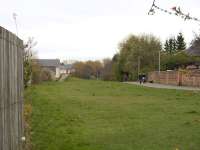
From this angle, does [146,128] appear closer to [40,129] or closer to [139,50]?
[40,129]

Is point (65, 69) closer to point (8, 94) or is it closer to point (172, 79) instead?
point (172, 79)

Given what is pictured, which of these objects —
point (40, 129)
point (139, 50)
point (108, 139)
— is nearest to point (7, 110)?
point (108, 139)

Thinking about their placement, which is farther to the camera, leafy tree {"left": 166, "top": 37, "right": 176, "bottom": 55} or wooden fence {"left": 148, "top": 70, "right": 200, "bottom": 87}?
leafy tree {"left": 166, "top": 37, "right": 176, "bottom": 55}

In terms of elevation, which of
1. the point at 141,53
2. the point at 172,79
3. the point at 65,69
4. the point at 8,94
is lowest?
the point at 172,79

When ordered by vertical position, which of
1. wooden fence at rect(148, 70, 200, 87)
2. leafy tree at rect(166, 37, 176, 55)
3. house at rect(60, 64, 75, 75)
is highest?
leafy tree at rect(166, 37, 176, 55)

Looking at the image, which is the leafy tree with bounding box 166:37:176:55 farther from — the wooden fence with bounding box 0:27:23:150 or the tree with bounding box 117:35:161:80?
the wooden fence with bounding box 0:27:23:150

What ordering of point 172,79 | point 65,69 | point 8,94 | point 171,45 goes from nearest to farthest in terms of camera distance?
point 8,94 → point 172,79 → point 171,45 → point 65,69

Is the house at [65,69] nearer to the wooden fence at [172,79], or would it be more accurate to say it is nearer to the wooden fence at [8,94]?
the wooden fence at [172,79]

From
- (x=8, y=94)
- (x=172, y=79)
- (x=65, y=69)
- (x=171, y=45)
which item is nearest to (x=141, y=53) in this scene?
(x=171, y=45)

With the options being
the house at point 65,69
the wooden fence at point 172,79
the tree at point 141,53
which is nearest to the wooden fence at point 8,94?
the wooden fence at point 172,79

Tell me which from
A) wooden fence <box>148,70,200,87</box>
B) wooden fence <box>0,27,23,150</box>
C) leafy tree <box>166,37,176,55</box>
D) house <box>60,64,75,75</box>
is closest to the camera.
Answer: wooden fence <box>0,27,23,150</box>

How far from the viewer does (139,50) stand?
98.3 m

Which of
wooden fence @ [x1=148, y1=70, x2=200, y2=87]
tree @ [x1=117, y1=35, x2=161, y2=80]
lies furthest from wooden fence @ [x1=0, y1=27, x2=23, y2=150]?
tree @ [x1=117, y1=35, x2=161, y2=80]

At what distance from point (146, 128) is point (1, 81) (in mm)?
9100
